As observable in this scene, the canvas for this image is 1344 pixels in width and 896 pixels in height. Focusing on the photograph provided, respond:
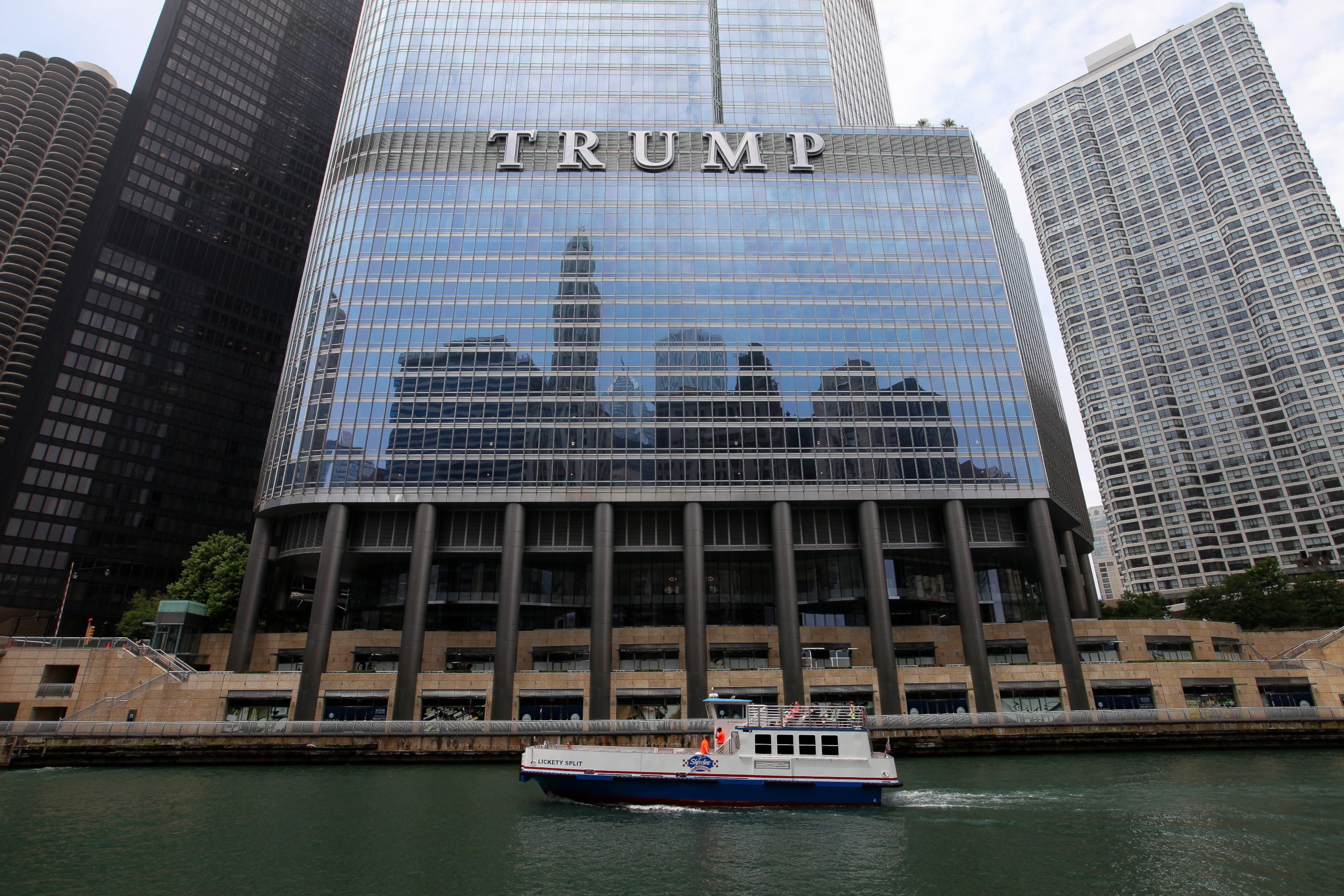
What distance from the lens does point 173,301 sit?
128 meters

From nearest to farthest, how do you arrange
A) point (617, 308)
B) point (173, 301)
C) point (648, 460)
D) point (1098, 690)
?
point (1098, 690), point (648, 460), point (617, 308), point (173, 301)

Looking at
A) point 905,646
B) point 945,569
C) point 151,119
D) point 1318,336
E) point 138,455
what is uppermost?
point 151,119

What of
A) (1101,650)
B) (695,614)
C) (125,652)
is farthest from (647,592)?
(1101,650)

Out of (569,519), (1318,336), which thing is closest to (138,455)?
(569,519)

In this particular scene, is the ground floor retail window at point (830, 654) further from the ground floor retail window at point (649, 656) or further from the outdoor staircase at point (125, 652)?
the outdoor staircase at point (125, 652)

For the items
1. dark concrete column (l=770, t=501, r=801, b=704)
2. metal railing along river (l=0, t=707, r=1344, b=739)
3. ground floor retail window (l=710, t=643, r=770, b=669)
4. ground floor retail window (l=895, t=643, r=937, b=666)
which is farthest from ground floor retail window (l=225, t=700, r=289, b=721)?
ground floor retail window (l=895, t=643, r=937, b=666)

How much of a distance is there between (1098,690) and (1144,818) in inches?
1556

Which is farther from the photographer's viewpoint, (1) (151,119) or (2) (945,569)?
(1) (151,119)

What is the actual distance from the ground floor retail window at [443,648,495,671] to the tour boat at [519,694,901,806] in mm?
35032

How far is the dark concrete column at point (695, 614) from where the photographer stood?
61844 millimetres

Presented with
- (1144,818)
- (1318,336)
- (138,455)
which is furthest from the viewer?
(1318,336)

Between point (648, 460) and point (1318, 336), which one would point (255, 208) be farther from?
point (1318, 336)

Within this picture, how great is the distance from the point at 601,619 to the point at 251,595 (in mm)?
33329

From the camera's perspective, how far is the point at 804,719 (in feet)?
124
